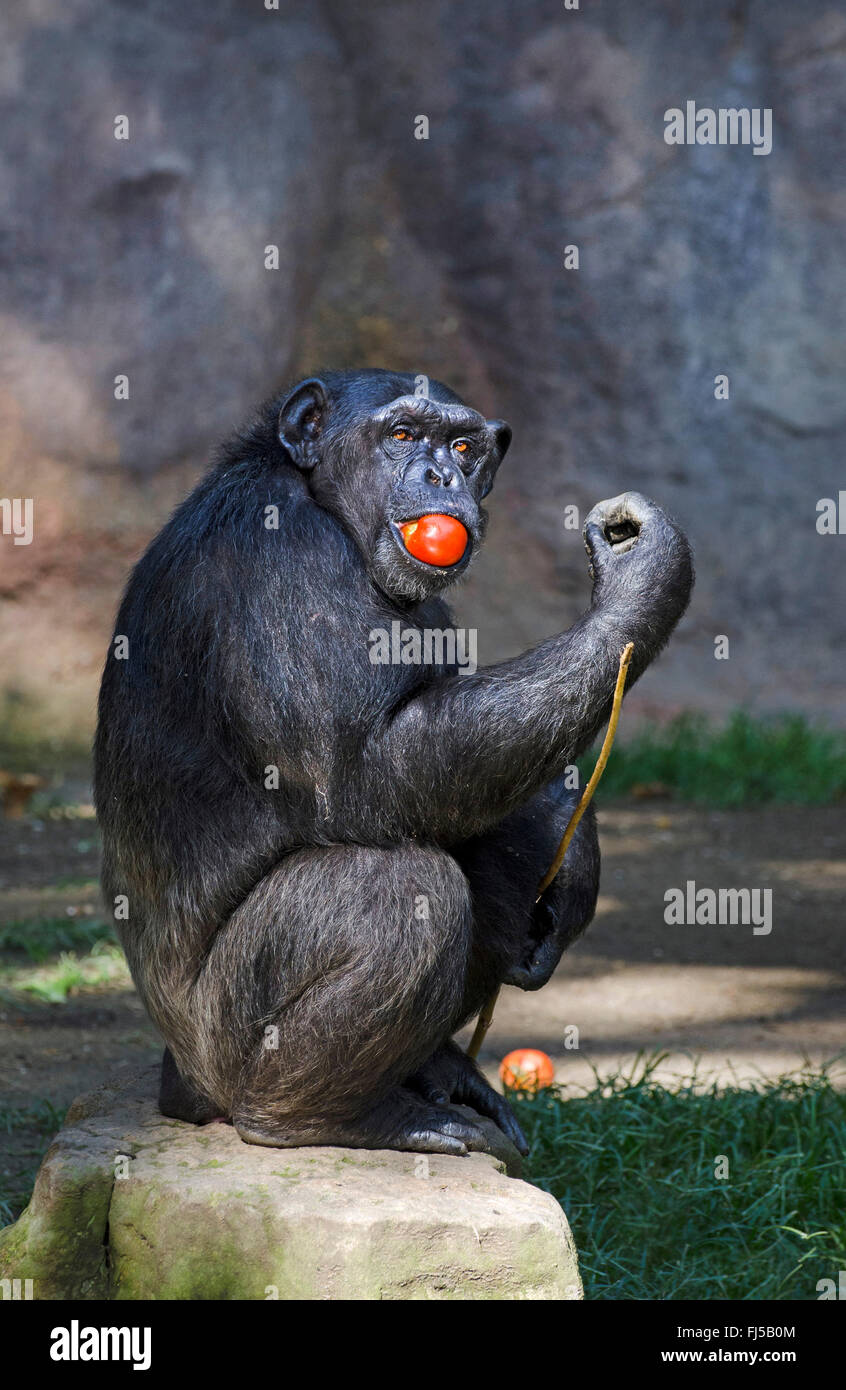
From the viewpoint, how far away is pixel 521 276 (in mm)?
9508

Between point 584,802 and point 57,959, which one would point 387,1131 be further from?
point 57,959

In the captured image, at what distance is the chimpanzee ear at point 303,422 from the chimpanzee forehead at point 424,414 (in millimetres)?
141

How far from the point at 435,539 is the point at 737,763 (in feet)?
18.1

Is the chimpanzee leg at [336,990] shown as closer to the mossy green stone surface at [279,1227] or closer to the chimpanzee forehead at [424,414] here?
the mossy green stone surface at [279,1227]

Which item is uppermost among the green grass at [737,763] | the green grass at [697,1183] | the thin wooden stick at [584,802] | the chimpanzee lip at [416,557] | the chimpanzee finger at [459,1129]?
the chimpanzee lip at [416,557]

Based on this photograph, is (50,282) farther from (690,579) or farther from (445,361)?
(690,579)

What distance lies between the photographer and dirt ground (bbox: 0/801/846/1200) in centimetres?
487

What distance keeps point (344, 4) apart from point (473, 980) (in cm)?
763

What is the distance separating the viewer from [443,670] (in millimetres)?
3363

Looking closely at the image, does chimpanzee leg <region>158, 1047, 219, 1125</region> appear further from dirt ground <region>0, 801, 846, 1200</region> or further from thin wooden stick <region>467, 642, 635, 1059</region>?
thin wooden stick <region>467, 642, 635, 1059</region>

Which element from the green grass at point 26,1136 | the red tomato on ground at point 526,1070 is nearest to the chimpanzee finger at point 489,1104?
the red tomato on ground at point 526,1070

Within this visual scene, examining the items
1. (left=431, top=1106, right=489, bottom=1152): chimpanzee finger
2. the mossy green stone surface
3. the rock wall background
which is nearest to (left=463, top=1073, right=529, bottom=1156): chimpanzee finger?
(left=431, top=1106, right=489, bottom=1152): chimpanzee finger

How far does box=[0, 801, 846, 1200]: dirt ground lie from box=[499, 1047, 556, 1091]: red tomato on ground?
0.19 m

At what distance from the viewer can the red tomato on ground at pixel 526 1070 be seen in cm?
445
